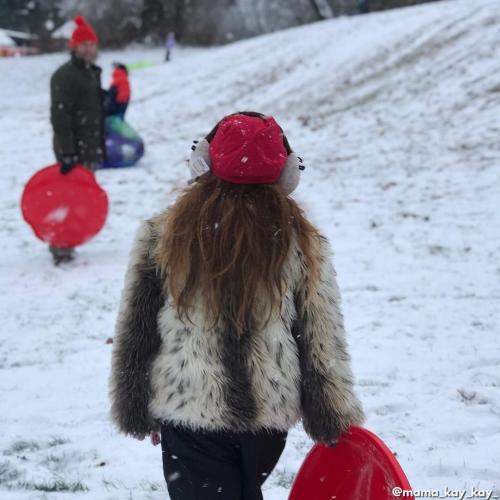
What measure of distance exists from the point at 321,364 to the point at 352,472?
17.7 inches

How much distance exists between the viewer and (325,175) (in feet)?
34.4

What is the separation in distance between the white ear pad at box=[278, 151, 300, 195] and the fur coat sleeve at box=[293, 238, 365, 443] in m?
0.24

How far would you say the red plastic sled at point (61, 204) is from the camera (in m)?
6.95

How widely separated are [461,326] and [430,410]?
1.33m

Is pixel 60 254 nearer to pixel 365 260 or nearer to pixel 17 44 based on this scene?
pixel 365 260

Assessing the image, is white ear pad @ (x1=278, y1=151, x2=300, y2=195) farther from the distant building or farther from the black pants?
the distant building

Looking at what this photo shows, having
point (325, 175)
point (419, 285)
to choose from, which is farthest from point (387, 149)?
point (419, 285)

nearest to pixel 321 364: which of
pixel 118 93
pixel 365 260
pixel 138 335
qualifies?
pixel 138 335

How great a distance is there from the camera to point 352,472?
2.62 m

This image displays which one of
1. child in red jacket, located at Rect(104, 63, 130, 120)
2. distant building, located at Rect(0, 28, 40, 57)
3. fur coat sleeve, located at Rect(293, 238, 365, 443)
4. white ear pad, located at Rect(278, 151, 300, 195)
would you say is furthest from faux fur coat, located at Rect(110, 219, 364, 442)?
distant building, located at Rect(0, 28, 40, 57)

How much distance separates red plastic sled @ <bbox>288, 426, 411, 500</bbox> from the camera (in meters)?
2.46

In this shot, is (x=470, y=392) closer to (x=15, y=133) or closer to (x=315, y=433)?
(x=315, y=433)

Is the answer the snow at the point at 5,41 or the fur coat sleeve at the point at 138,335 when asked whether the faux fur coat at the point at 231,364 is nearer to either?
the fur coat sleeve at the point at 138,335

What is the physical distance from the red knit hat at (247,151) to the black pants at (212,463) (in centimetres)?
85
